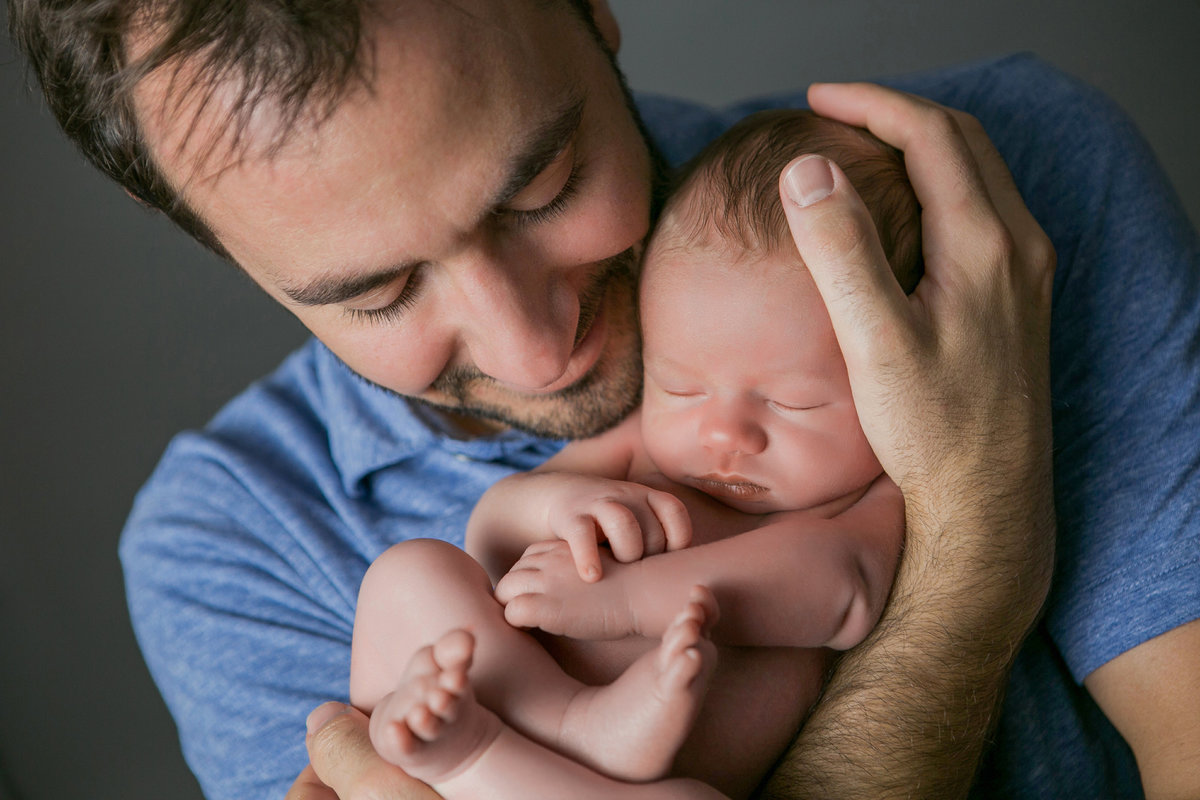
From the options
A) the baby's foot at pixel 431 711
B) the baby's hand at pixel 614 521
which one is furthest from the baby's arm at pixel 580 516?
the baby's foot at pixel 431 711

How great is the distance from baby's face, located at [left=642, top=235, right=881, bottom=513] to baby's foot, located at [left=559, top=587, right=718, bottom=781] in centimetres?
33

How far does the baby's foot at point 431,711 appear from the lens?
0.81 metres

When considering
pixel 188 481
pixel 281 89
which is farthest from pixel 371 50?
pixel 188 481

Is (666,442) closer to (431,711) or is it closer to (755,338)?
(755,338)

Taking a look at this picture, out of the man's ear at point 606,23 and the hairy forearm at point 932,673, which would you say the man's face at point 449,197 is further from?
the hairy forearm at point 932,673

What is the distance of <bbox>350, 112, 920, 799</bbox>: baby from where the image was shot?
2.91 feet

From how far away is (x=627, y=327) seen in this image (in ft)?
4.53

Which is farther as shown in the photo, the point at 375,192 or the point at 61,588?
the point at 61,588

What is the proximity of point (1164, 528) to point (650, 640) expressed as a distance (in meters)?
0.71

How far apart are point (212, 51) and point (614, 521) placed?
65cm

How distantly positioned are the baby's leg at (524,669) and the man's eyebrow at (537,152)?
430 mm

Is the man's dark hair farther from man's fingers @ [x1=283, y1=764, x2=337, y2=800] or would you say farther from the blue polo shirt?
man's fingers @ [x1=283, y1=764, x2=337, y2=800]

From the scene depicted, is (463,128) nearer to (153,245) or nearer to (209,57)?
(209,57)

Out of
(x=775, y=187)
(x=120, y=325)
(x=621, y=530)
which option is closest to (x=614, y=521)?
(x=621, y=530)
